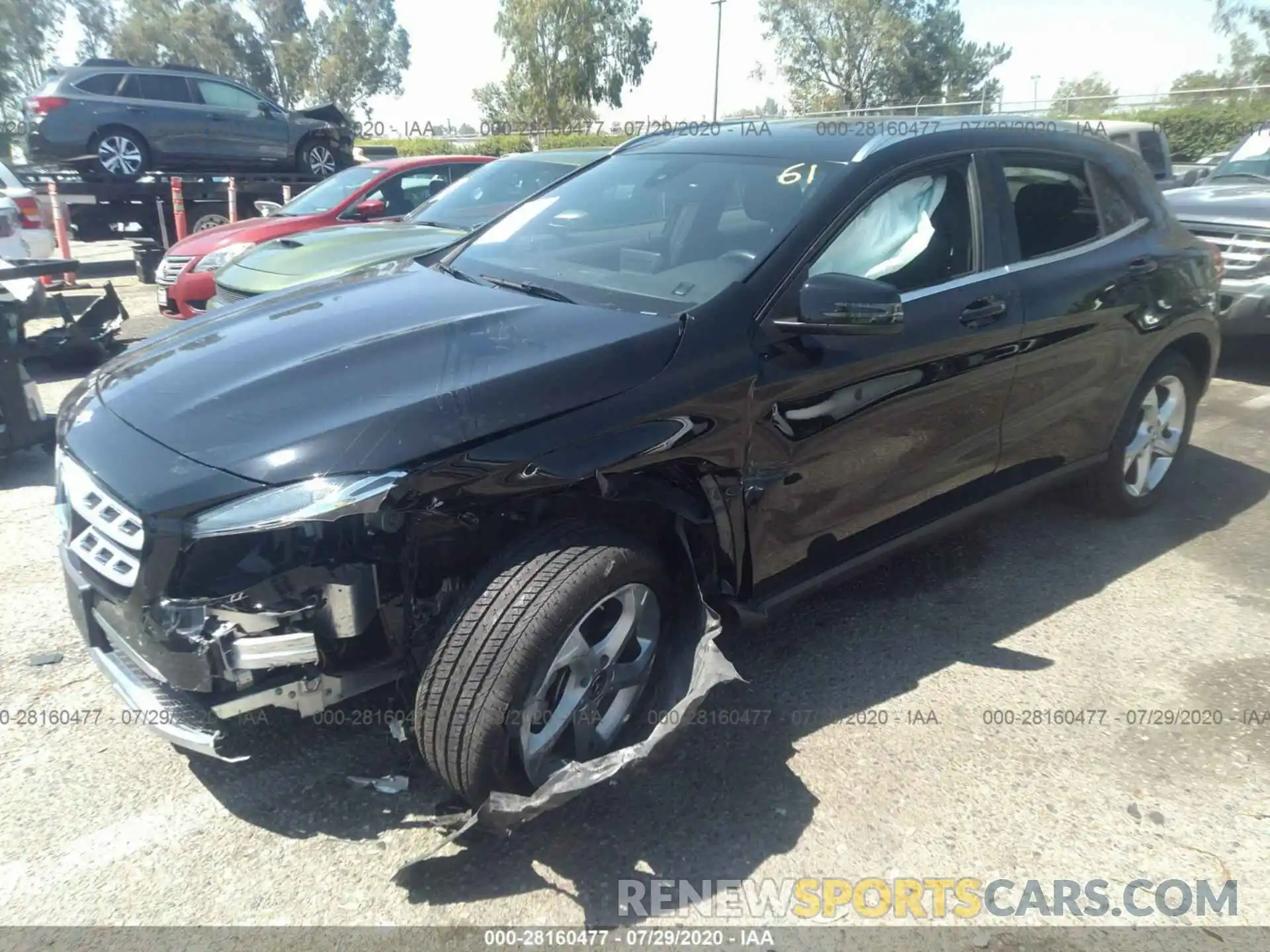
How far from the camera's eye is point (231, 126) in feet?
47.1

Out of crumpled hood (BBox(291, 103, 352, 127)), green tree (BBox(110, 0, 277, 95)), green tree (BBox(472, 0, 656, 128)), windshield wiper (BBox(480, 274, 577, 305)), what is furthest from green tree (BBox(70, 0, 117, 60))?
windshield wiper (BBox(480, 274, 577, 305))

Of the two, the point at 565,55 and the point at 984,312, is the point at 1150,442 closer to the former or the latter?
the point at 984,312

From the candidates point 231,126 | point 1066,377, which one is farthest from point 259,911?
point 231,126

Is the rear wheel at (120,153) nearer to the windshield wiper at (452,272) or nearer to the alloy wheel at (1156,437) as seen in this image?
the windshield wiper at (452,272)

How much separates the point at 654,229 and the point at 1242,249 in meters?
5.86

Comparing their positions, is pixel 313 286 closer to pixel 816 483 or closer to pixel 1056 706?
pixel 816 483

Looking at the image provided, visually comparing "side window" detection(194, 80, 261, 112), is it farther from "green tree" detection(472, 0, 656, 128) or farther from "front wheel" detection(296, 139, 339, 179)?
"green tree" detection(472, 0, 656, 128)

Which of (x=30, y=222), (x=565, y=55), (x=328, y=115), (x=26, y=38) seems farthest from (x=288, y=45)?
(x=30, y=222)

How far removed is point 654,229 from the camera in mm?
3398

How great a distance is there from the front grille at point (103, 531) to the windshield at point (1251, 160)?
32.4 feet

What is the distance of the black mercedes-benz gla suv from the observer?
2.25 m

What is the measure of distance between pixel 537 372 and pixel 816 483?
1.02m

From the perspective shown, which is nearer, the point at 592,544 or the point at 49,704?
the point at 592,544

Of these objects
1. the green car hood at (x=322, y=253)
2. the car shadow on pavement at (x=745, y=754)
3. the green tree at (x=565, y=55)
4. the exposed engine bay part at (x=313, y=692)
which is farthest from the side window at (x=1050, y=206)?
the green tree at (x=565, y=55)
